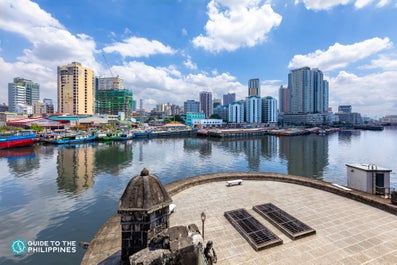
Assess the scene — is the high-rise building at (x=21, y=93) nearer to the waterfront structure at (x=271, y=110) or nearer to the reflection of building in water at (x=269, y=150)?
the reflection of building in water at (x=269, y=150)

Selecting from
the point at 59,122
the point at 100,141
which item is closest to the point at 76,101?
the point at 59,122

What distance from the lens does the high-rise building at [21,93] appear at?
133375 millimetres

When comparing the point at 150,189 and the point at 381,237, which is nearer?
the point at 150,189

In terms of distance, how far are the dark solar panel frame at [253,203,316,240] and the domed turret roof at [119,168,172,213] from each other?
16.6ft

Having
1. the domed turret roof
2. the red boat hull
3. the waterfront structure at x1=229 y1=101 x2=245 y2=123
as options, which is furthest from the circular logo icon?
the waterfront structure at x1=229 y1=101 x2=245 y2=123

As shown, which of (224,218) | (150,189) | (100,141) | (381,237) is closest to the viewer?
(150,189)

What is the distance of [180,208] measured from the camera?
28.6 ft

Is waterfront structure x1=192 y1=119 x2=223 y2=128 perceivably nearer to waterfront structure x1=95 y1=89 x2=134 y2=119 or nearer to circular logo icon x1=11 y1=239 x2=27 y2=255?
waterfront structure x1=95 y1=89 x2=134 y2=119

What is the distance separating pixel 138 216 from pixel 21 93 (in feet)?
632

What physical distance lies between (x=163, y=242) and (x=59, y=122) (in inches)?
3705

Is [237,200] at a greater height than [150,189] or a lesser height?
lesser

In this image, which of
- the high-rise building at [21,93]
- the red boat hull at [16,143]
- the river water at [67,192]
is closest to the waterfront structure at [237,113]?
the river water at [67,192]

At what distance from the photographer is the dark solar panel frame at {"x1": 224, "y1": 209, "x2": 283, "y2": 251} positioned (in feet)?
19.3

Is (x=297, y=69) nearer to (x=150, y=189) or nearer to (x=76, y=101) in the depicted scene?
(x=76, y=101)
